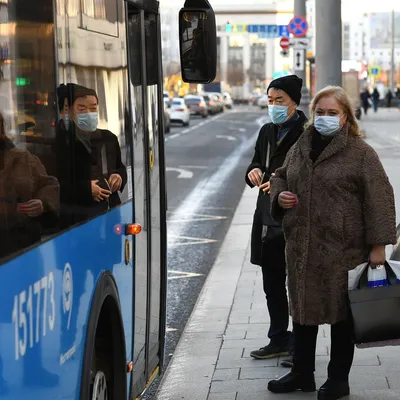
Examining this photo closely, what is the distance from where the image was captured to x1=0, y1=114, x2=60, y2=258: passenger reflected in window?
3.00m

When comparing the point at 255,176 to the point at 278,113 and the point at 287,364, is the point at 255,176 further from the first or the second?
the point at 287,364

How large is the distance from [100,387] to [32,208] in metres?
1.40

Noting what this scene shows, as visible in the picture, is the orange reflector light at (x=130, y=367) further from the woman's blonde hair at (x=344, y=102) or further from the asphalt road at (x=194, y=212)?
the woman's blonde hair at (x=344, y=102)

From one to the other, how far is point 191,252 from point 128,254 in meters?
7.79

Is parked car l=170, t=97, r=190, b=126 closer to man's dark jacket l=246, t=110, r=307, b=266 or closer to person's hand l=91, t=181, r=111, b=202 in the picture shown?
man's dark jacket l=246, t=110, r=307, b=266

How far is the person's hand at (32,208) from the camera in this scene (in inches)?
123

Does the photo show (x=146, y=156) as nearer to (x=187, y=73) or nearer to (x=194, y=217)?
(x=187, y=73)

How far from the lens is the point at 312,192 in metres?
5.64

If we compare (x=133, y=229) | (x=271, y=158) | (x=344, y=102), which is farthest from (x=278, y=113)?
(x=133, y=229)

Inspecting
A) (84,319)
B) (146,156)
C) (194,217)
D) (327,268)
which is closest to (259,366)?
(327,268)

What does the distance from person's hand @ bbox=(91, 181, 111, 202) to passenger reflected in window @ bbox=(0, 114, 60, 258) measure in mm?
674

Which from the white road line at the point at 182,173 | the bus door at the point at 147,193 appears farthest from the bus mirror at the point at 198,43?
the white road line at the point at 182,173

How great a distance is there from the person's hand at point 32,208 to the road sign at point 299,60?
2457 centimetres

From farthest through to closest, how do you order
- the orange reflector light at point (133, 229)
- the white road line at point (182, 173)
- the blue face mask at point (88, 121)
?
the white road line at point (182, 173) < the orange reflector light at point (133, 229) < the blue face mask at point (88, 121)
